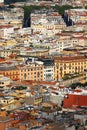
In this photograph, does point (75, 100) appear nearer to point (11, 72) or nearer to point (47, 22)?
point (11, 72)

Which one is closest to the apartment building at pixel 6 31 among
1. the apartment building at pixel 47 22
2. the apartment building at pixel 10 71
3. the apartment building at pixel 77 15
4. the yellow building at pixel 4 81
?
the apartment building at pixel 47 22

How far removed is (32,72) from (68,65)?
298 centimetres

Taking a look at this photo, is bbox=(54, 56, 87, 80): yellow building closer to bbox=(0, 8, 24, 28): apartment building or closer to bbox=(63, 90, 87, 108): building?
bbox=(63, 90, 87, 108): building

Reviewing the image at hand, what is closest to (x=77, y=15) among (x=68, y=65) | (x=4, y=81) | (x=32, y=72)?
(x=68, y=65)

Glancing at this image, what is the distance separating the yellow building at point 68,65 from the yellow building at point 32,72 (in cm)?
114

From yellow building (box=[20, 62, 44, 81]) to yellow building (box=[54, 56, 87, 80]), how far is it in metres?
1.14

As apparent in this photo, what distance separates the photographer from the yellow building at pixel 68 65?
36.5 metres

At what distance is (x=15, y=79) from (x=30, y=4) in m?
41.4

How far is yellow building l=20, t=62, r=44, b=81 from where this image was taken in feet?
114

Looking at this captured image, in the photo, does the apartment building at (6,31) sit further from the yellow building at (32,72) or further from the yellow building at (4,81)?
the yellow building at (4,81)

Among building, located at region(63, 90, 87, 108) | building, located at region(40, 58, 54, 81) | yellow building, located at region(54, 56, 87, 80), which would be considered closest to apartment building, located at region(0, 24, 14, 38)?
yellow building, located at region(54, 56, 87, 80)

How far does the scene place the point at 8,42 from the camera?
46719 mm

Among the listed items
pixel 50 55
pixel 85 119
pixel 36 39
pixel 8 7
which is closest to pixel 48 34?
pixel 36 39

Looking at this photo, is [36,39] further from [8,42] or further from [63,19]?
[63,19]
